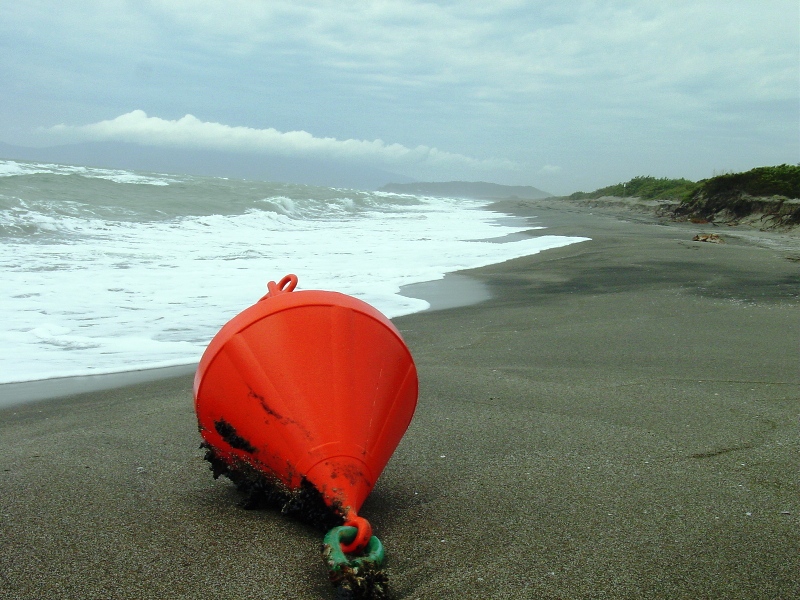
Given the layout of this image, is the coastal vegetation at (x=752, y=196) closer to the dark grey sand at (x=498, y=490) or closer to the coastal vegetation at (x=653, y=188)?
the coastal vegetation at (x=653, y=188)

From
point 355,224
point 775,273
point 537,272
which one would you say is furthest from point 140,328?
point 355,224

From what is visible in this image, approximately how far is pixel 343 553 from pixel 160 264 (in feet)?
27.0

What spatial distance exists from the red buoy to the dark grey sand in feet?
0.68

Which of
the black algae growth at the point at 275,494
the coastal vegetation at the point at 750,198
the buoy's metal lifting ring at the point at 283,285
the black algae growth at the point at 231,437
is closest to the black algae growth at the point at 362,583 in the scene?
the black algae growth at the point at 275,494

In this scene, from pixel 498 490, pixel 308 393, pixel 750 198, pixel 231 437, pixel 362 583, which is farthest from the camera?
pixel 750 198

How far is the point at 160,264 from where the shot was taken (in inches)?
364

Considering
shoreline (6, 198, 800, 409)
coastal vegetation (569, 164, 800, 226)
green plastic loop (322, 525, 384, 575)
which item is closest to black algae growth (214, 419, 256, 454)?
green plastic loop (322, 525, 384, 575)

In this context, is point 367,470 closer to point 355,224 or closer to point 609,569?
point 609,569

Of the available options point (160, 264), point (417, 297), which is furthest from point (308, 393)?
point (160, 264)

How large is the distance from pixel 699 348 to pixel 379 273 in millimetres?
5259

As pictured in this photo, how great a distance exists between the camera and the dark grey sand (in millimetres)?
1731

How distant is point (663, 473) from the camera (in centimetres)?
241

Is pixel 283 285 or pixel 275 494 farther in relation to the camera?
pixel 283 285

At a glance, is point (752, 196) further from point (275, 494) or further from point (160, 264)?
point (275, 494)
